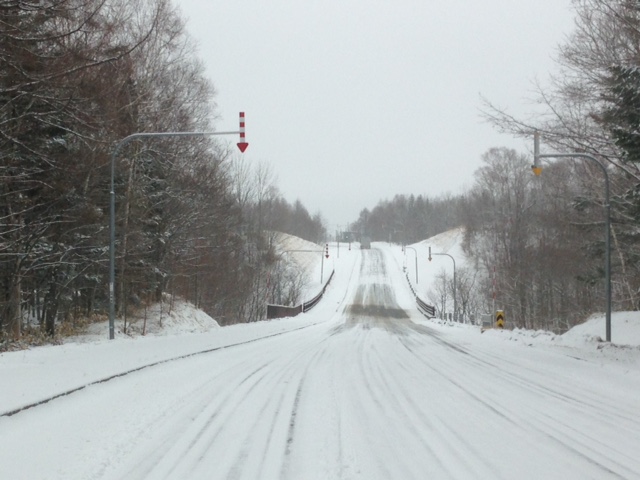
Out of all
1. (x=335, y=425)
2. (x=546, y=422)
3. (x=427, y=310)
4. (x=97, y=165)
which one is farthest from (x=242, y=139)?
(x=427, y=310)

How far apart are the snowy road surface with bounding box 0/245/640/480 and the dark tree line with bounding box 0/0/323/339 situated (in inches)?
281

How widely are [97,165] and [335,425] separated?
1573 cm

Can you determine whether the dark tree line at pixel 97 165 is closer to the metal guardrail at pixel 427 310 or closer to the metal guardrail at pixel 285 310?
the metal guardrail at pixel 285 310

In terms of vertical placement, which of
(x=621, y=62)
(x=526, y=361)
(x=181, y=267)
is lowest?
(x=526, y=361)

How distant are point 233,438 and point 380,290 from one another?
7921 centimetres

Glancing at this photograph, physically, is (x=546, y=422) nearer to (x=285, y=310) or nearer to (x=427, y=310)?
(x=285, y=310)

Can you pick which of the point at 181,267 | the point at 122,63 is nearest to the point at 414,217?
the point at 181,267

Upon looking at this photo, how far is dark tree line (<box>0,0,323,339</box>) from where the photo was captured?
44.3ft

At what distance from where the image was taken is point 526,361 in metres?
15.2

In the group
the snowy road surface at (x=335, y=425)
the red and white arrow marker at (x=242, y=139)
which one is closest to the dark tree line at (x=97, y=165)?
the red and white arrow marker at (x=242, y=139)

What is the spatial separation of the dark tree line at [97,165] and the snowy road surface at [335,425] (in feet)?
23.4

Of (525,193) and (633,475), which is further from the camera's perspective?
(525,193)

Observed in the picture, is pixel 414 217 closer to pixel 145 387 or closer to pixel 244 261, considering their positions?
pixel 244 261

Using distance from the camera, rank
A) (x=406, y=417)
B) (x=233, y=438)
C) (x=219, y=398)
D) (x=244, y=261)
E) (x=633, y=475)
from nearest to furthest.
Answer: (x=633, y=475) < (x=233, y=438) < (x=406, y=417) < (x=219, y=398) < (x=244, y=261)
